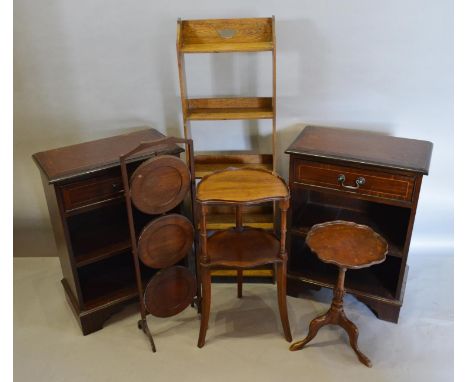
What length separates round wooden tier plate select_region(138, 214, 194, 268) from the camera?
2170 mm

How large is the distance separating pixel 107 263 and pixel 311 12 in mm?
1887

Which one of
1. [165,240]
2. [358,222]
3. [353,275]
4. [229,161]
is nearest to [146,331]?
[165,240]

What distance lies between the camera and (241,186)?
2135 mm

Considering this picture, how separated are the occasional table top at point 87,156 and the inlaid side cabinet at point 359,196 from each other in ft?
2.40

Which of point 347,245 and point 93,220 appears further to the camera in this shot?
point 93,220

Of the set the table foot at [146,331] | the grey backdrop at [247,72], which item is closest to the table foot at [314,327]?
the table foot at [146,331]

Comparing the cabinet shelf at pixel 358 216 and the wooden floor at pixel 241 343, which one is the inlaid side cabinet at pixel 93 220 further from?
the cabinet shelf at pixel 358 216

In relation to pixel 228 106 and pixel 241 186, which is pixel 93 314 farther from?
pixel 228 106

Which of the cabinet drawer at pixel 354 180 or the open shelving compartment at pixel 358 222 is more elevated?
the cabinet drawer at pixel 354 180

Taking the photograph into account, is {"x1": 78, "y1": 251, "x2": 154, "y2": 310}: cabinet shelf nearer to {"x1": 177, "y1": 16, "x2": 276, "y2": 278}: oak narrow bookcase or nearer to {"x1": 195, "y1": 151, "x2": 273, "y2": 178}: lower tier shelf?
{"x1": 177, "y1": 16, "x2": 276, "y2": 278}: oak narrow bookcase

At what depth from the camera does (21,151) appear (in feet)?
9.64

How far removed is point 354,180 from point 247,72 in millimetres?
918

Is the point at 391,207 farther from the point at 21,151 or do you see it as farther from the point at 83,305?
the point at 21,151

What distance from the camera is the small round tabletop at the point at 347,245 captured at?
6.72 ft
